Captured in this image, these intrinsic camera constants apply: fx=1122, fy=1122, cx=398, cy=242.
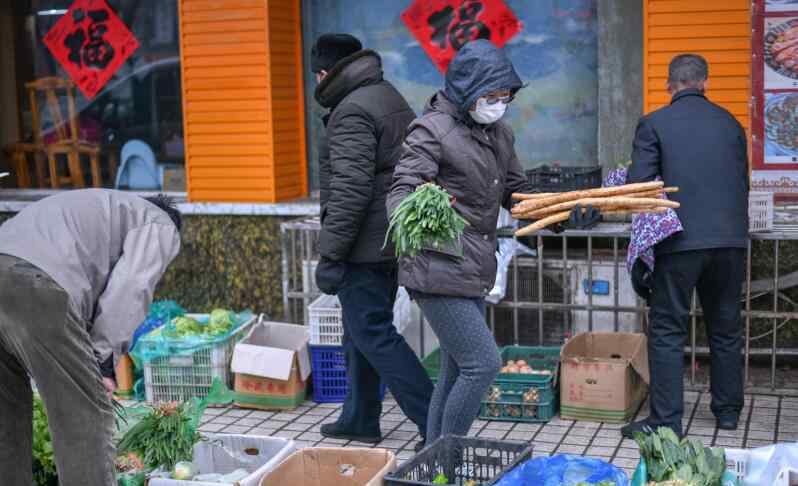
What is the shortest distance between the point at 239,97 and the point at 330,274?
3.21 metres

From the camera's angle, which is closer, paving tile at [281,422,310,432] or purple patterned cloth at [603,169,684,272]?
purple patterned cloth at [603,169,684,272]

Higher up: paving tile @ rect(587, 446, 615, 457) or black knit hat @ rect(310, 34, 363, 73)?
black knit hat @ rect(310, 34, 363, 73)

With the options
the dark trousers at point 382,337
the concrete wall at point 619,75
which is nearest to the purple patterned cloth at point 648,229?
the dark trousers at point 382,337

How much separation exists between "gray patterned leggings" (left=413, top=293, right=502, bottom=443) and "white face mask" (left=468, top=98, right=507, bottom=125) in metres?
0.79

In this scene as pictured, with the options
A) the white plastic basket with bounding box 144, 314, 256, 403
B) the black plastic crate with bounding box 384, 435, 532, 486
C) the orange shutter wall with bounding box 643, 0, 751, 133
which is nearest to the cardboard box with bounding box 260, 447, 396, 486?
the black plastic crate with bounding box 384, 435, 532, 486

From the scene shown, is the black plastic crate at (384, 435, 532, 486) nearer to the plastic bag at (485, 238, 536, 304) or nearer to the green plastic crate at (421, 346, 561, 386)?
the green plastic crate at (421, 346, 561, 386)

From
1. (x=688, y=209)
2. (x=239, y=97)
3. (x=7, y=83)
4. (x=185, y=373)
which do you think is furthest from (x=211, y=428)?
(x=7, y=83)

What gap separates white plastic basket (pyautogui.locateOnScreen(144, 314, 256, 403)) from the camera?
7.00 metres

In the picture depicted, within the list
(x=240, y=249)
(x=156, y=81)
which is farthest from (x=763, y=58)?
(x=156, y=81)

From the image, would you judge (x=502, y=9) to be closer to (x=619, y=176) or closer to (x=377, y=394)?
(x=619, y=176)

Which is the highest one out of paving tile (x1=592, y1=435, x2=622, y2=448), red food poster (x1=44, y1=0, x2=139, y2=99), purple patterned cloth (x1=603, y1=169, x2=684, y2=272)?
red food poster (x1=44, y1=0, x2=139, y2=99)

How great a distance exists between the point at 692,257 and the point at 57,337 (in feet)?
10.6

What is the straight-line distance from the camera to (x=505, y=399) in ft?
21.2

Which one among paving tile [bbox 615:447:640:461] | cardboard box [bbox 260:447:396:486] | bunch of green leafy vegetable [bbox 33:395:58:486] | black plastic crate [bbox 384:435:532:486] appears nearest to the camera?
black plastic crate [bbox 384:435:532:486]
